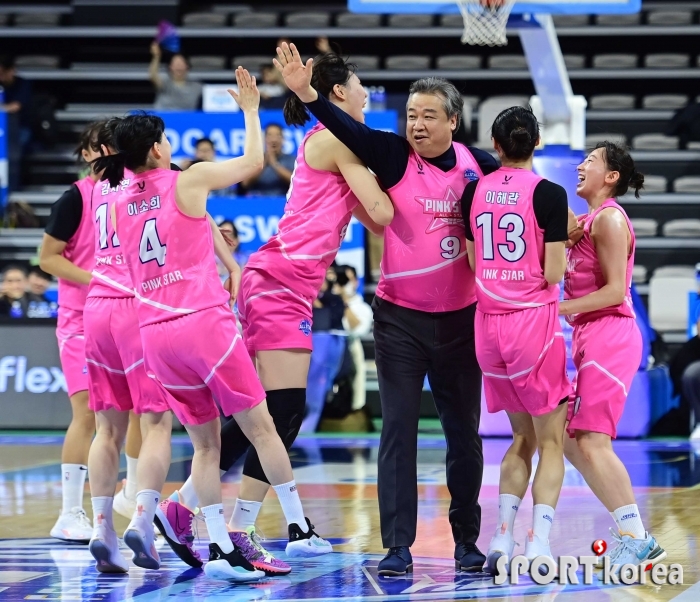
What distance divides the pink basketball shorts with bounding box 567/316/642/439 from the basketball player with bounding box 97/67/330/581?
4.07 feet

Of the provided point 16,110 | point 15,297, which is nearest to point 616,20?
point 16,110

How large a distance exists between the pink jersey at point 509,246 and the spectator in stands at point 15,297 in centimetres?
741

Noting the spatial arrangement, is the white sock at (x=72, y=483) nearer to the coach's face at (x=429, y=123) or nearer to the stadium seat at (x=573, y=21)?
the coach's face at (x=429, y=123)

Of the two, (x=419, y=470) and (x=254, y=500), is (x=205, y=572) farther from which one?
(x=419, y=470)

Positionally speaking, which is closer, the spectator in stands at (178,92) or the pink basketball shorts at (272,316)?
the pink basketball shorts at (272,316)

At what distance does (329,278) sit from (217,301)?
6559mm

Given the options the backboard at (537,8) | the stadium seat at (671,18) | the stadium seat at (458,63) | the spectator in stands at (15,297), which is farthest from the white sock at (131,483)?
the stadium seat at (671,18)

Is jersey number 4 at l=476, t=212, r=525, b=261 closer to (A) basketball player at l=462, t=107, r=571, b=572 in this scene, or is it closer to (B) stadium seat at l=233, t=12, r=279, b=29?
(A) basketball player at l=462, t=107, r=571, b=572

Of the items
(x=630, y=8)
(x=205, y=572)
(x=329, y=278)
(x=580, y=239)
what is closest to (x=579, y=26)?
(x=329, y=278)

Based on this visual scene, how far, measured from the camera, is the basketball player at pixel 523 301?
4590 mm

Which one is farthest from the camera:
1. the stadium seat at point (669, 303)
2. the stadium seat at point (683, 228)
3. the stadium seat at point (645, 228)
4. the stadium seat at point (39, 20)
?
the stadium seat at point (39, 20)

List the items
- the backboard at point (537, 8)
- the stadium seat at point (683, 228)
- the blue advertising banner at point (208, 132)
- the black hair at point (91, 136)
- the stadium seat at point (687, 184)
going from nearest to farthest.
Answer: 1. the black hair at point (91, 136)
2. the backboard at point (537, 8)
3. the blue advertising banner at point (208, 132)
4. the stadium seat at point (683, 228)
5. the stadium seat at point (687, 184)

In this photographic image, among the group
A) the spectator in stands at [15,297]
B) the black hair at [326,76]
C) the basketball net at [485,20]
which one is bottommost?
the spectator in stands at [15,297]

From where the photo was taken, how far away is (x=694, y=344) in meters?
10.5
